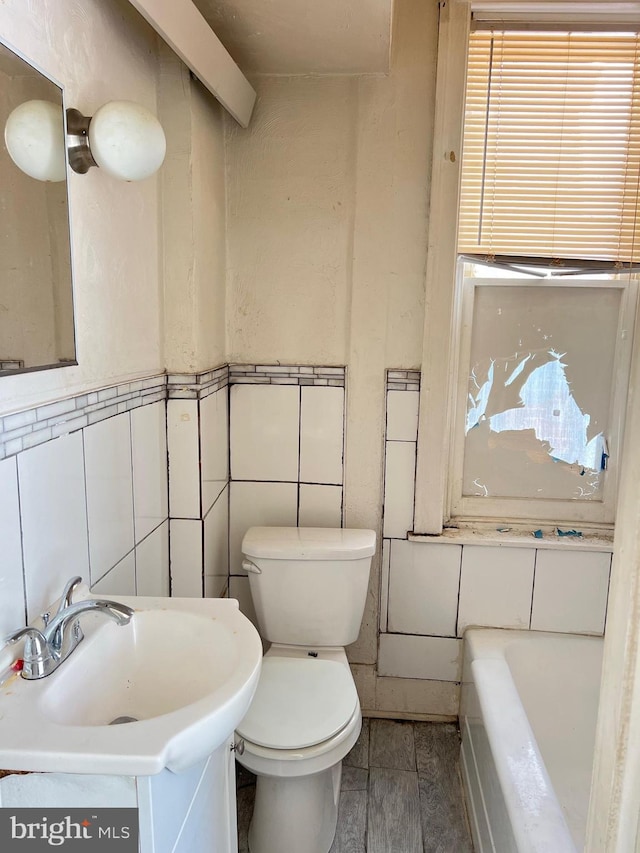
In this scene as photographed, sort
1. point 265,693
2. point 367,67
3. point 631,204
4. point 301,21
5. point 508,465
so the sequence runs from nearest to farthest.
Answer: point 301,21 < point 265,693 < point 367,67 < point 631,204 < point 508,465

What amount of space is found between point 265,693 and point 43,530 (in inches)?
34.1

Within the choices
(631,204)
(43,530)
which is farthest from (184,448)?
(631,204)

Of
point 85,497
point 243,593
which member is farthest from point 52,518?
point 243,593

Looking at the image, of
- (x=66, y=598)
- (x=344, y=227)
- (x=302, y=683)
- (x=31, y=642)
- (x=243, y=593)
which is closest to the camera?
(x=31, y=642)

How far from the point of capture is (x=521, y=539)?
2.08m

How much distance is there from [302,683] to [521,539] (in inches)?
34.8

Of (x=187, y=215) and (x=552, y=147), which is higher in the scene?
(x=552, y=147)

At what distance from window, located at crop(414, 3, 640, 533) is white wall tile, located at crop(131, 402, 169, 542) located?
2.80 ft

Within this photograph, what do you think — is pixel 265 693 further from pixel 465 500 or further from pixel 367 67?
pixel 367 67

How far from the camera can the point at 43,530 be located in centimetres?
108

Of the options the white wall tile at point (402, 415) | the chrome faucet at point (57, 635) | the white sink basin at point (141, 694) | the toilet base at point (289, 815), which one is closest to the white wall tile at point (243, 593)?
the toilet base at point (289, 815)

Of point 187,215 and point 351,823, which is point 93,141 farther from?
point 351,823

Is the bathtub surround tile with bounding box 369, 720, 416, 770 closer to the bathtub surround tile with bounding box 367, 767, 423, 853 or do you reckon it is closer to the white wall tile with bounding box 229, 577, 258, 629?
the bathtub surround tile with bounding box 367, 767, 423, 853

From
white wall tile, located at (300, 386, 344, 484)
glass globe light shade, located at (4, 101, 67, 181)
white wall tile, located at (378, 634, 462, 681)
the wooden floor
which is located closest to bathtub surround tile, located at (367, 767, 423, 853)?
the wooden floor
